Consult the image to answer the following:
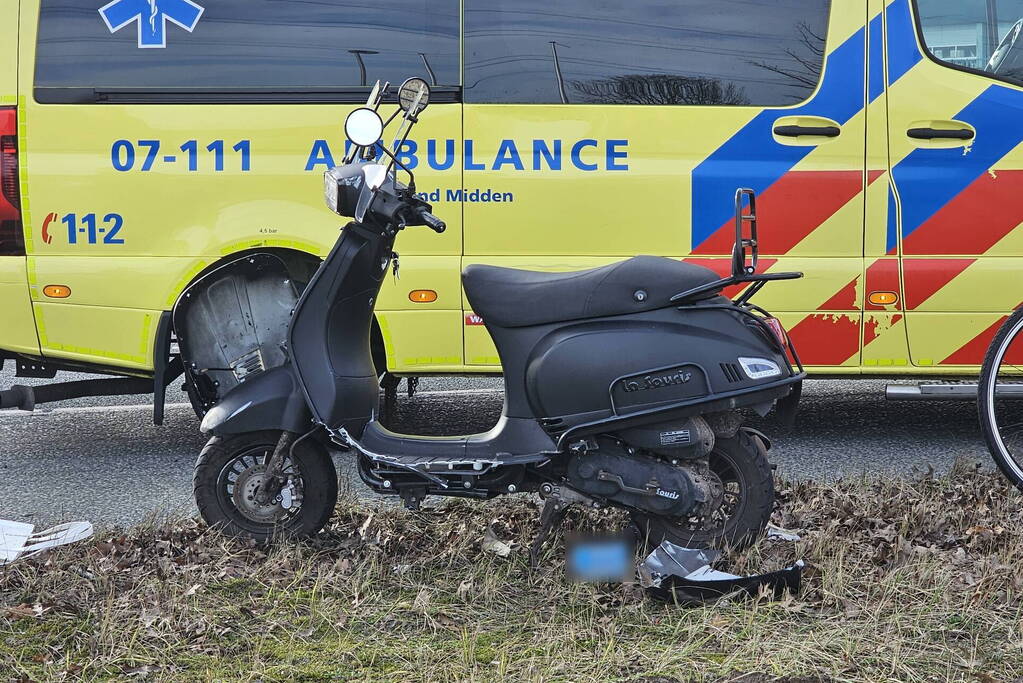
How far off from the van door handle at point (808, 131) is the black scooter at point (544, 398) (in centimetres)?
164

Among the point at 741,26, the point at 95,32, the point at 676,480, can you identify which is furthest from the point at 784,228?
the point at 95,32

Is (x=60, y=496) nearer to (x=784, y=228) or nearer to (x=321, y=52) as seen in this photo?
(x=321, y=52)

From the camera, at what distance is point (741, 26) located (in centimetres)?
554

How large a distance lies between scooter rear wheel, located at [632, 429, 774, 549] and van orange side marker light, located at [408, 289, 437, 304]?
6.01ft

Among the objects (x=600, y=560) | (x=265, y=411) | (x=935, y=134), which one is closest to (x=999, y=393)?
(x=935, y=134)

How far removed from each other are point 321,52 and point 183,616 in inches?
106

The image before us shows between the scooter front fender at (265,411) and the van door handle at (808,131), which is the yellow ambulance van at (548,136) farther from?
the scooter front fender at (265,411)

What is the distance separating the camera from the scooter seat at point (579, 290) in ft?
12.8

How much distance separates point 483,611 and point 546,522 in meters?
0.42

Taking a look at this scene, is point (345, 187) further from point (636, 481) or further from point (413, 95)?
point (636, 481)

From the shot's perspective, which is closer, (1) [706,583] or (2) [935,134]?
(1) [706,583]

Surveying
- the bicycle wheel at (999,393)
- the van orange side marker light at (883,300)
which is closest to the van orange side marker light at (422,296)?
the van orange side marker light at (883,300)

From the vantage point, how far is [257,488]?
4.29 metres

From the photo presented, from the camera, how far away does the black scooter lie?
388cm
